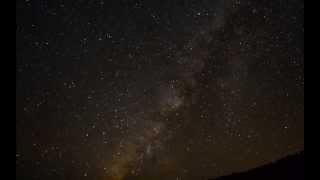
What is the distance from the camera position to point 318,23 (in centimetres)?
174

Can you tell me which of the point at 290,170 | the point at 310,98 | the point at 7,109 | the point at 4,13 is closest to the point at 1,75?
the point at 7,109

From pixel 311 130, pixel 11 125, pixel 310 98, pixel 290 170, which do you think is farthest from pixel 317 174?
pixel 290 170

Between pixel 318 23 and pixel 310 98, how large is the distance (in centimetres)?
29

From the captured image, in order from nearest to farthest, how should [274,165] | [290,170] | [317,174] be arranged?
[317,174], [290,170], [274,165]

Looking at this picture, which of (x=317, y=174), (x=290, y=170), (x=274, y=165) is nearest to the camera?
(x=317, y=174)

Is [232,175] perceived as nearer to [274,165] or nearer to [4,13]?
[274,165]

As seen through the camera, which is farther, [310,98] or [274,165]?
[274,165]

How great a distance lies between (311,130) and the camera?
1708mm

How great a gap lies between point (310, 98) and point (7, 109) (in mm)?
1140

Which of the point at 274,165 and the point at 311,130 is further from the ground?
the point at 311,130

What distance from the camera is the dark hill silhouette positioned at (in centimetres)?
3981

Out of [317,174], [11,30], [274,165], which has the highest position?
[11,30]

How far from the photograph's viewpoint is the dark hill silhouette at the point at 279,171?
131ft

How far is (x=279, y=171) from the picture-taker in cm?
4362
